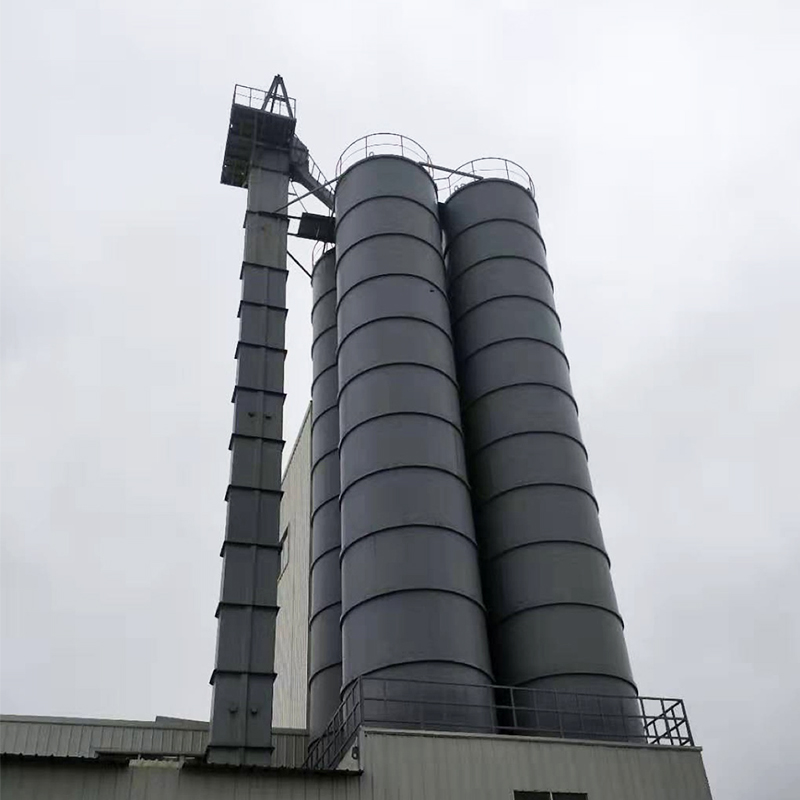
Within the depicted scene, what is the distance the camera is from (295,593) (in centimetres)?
2972

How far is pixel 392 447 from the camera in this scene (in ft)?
66.1

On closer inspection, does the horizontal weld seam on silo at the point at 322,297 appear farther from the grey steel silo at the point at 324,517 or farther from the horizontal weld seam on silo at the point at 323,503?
the horizontal weld seam on silo at the point at 323,503

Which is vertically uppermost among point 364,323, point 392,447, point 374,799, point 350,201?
point 350,201

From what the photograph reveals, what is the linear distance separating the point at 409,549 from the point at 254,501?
356cm

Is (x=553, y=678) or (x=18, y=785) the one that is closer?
(x=18, y=785)

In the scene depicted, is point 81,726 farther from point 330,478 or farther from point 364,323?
point 364,323

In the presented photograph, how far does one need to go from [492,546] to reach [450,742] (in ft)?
18.4

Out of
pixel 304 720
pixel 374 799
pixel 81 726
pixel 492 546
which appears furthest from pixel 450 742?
pixel 304 720

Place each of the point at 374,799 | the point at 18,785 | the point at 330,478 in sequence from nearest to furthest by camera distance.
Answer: the point at 18,785
the point at 374,799
the point at 330,478

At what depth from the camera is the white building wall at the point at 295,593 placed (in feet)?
90.8

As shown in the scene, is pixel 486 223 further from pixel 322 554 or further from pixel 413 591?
pixel 413 591

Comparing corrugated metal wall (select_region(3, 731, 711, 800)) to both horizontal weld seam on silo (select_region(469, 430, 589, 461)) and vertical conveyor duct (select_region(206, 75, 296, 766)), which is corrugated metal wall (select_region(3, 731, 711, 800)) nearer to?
vertical conveyor duct (select_region(206, 75, 296, 766))

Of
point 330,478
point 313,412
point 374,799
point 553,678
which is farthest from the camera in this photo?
point 313,412

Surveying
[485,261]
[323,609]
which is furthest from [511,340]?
[323,609]
